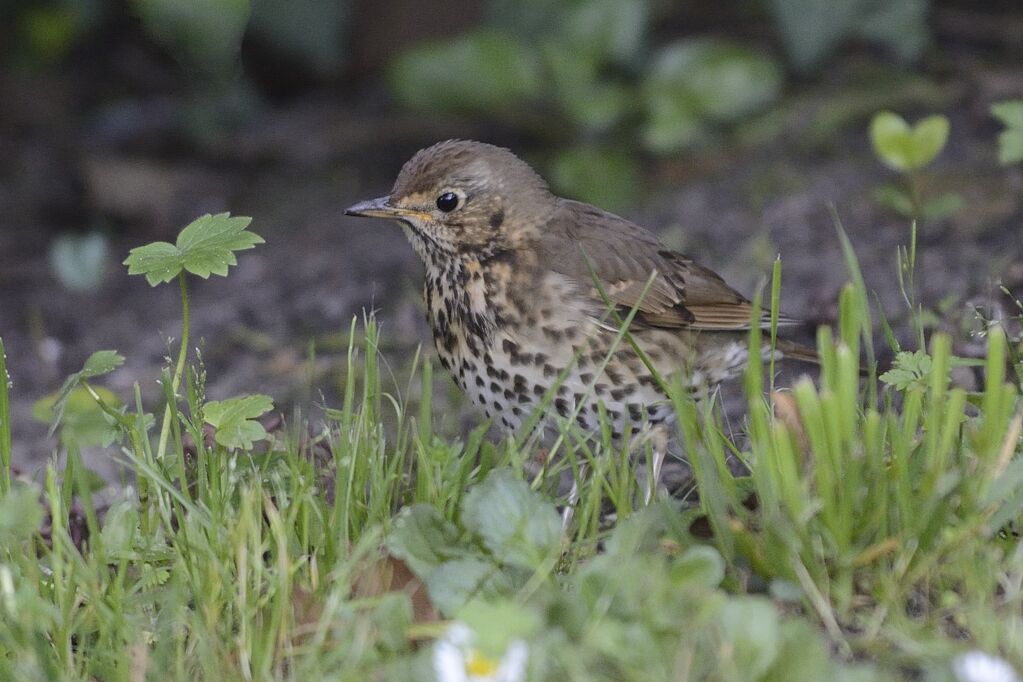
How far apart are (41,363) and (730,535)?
10.2 feet

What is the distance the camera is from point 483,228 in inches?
142

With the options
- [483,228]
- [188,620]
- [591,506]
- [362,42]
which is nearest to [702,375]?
[483,228]

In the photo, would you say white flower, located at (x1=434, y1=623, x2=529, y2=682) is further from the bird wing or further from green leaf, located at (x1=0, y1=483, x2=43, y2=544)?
the bird wing

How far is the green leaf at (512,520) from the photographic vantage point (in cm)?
250

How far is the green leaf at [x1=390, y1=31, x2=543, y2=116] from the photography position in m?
5.46

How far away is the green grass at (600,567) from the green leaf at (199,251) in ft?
1.16

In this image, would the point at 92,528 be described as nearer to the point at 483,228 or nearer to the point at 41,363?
the point at 483,228

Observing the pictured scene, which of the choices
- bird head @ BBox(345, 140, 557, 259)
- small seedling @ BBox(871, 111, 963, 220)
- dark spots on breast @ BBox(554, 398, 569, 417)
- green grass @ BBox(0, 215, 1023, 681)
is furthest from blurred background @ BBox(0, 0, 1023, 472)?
green grass @ BBox(0, 215, 1023, 681)

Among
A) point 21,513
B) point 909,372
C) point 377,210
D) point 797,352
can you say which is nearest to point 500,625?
point 21,513

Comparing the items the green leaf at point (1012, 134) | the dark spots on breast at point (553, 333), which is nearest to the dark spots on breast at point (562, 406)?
the dark spots on breast at point (553, 333)

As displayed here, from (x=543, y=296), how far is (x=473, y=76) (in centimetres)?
224

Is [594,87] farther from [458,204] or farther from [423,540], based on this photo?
[423,540]

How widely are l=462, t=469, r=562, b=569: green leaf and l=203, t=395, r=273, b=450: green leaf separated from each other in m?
0.52

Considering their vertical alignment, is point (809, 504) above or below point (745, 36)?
below
